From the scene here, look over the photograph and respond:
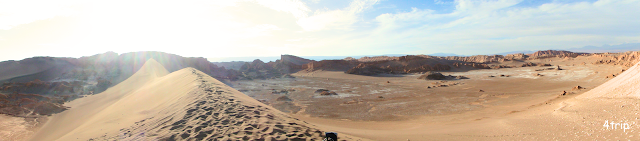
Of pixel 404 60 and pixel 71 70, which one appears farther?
pixel 404 60

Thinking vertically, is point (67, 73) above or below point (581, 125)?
above

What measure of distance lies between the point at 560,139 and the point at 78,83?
80.7 ft

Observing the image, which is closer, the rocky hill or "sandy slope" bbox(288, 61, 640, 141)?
"sandy slope" bbox(288, 61, 640, 141)

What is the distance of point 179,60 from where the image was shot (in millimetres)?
32188

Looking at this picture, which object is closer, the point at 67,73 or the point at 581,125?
the point at 581,125

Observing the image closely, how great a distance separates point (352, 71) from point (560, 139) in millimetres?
32246

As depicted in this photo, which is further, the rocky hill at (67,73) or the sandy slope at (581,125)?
the rocky hill at (67,73)

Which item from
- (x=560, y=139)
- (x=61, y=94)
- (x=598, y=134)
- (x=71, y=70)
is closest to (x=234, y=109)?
(x=560, y=139)

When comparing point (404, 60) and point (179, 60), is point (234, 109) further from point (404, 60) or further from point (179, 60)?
point (404, 60)

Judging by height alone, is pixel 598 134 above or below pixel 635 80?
below

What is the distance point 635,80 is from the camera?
187 inches

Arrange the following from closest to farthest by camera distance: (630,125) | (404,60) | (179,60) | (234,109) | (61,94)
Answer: (630,125) < (234,109) < (61,94) < (179,60) < (404,60)

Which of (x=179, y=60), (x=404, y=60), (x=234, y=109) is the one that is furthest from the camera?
(x=404, y=60)

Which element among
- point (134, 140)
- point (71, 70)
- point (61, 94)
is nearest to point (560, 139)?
point (134, 140)
